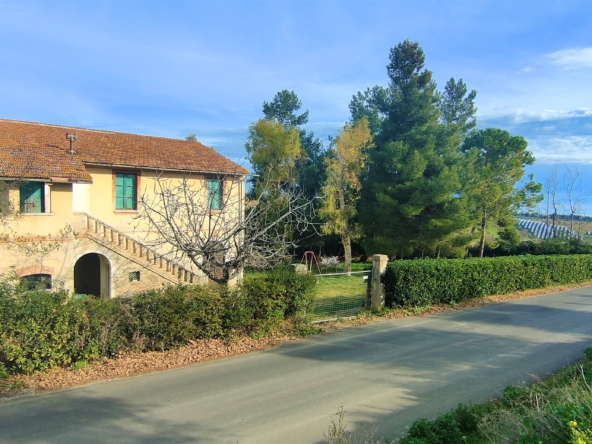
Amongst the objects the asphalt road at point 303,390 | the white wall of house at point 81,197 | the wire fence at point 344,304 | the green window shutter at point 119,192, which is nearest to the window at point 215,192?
the green window shutter at point 119,192

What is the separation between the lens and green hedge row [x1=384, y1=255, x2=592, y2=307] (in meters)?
13.9

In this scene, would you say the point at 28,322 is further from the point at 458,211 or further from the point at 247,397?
the point at 458,211

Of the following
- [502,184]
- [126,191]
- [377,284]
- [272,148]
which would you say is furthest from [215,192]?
[502,184]

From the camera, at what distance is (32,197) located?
15.3 meters

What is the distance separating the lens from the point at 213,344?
9.66m

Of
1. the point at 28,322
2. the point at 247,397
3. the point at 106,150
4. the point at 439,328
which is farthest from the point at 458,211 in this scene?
the point at 28,322

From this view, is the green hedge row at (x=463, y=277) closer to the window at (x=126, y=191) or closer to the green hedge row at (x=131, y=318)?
the green hedge row at (x=131, y=318)

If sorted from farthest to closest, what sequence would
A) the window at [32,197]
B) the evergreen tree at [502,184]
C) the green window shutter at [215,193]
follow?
1. the evergreen tree at [502,184]
2. the window at [32,197]
3. the green window shutter at [215,193]

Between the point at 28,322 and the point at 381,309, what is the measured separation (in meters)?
9.91

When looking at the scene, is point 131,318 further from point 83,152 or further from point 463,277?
point 83,152

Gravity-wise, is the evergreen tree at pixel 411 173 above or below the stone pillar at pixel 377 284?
above

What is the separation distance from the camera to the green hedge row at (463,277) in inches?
548

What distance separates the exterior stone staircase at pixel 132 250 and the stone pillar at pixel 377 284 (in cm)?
667

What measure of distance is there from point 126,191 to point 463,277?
1482 centimetres
